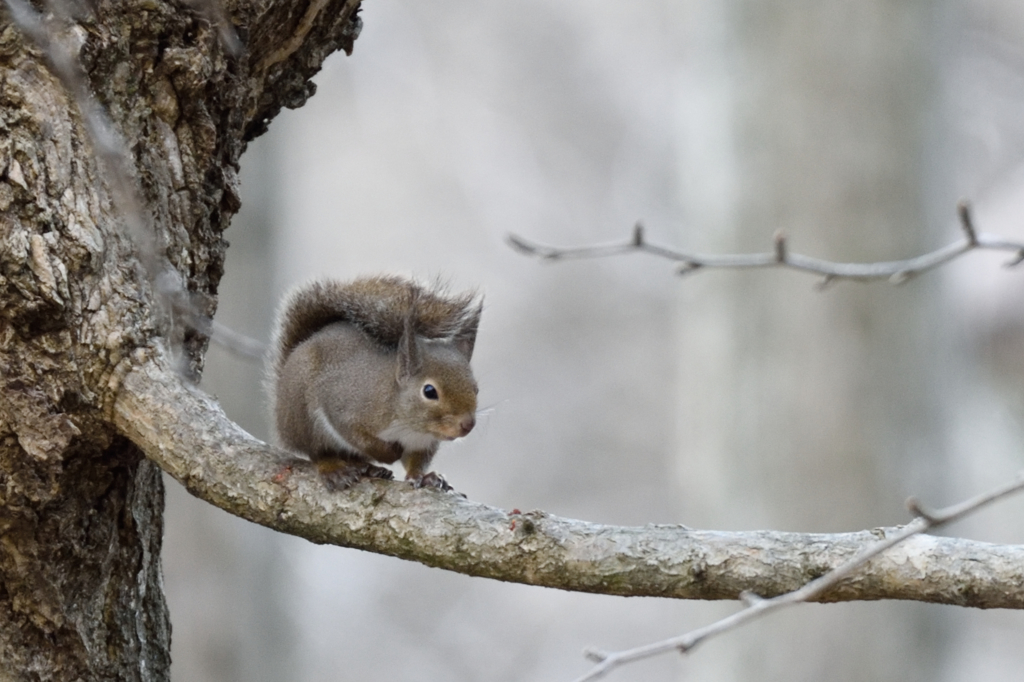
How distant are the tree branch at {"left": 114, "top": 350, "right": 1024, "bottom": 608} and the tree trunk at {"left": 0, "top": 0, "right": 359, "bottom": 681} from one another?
0.10 metres

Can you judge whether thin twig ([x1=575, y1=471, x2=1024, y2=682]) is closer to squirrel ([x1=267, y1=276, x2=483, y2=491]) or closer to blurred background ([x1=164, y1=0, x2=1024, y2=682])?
squirrel ([x1=267, y1=276, x2=483, y2=491])

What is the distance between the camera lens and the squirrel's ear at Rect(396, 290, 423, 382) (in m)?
2.06

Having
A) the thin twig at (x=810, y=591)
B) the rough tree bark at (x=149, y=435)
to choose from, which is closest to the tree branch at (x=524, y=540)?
the rough tree bark at (x=149, y=435)

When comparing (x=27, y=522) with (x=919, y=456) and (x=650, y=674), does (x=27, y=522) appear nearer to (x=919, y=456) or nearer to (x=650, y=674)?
(x=919, y=456)

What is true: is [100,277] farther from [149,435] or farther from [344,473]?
[344,473]

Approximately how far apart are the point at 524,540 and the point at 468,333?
2.74 ft

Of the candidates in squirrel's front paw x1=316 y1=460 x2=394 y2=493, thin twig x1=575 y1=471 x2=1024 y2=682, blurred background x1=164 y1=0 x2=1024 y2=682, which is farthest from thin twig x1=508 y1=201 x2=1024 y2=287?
blurred background x1=164 y1=0 x2=1024 y2=682

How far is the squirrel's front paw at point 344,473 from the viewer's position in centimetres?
156

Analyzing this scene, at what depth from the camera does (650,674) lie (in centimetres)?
897

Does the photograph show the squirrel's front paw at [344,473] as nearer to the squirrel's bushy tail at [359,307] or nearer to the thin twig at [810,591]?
the squirrel's bushy tail at [359,307]

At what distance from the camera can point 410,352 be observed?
2.09 m

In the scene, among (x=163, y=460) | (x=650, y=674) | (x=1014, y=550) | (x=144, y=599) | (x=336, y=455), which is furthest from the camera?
(x=650, y=674)

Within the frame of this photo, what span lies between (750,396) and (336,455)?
6.88 feet

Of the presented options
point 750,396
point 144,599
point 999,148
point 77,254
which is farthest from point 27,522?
point 999,148
